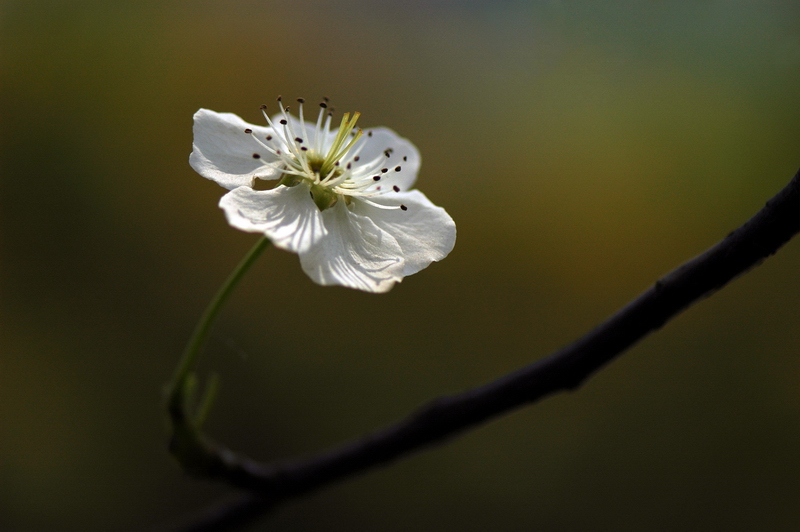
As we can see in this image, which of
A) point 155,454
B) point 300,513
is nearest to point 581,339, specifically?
point 300,513

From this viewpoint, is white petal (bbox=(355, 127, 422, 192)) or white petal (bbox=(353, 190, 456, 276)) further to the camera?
white petal (bbox=(355, 127, 422, 192))

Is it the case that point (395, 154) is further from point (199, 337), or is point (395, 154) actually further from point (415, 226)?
point (199, 337)

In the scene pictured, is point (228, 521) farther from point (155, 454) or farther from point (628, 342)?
point (155, 454)

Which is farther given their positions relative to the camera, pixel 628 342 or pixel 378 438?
pixel 378 438

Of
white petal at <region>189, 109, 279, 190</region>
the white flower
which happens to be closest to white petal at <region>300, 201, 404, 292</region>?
the white flower

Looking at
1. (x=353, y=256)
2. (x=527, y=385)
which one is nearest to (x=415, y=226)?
(x=353, y=256)

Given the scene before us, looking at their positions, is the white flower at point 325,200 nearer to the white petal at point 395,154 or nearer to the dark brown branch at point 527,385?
the white petal at point 395,154

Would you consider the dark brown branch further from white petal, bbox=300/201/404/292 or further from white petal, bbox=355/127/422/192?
white petal, bbox=355/127/422/192
